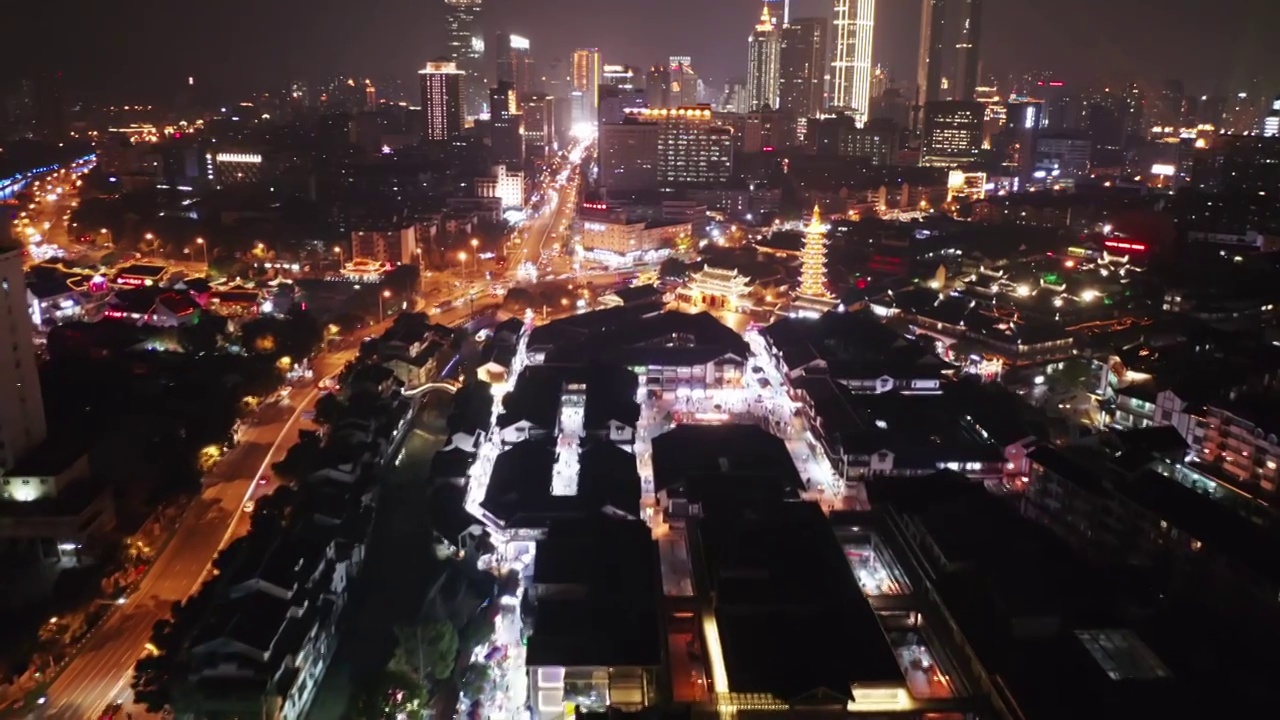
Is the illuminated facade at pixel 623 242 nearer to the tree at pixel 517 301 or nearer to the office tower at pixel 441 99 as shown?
the tree at pixel 517 301

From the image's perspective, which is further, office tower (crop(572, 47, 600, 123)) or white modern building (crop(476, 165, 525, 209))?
office tower (crop(572, 47, 600, 123))

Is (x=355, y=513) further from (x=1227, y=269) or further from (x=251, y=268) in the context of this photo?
(x=1227, y=269)

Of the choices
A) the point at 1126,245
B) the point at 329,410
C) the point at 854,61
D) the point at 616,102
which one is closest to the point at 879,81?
the point at 854,61

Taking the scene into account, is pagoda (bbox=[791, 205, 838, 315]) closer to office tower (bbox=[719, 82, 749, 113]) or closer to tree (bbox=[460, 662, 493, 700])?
tree (bbox=[460, 662, 493, 700])

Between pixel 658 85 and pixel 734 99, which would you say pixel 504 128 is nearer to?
pixel 658 85

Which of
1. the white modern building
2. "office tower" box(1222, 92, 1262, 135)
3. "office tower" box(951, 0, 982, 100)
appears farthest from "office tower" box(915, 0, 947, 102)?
the white modern building

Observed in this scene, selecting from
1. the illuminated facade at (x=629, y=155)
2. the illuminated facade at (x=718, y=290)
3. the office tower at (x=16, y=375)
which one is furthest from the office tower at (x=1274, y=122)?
the office tower at (x=16, y=375)
